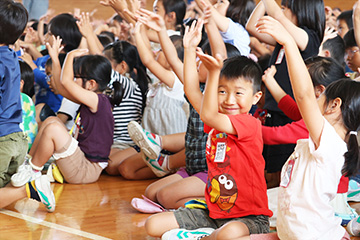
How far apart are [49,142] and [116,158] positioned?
1.54ft

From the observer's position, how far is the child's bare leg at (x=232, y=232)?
1.55 meters

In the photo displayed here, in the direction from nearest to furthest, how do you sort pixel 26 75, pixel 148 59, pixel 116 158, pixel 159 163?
pixel 148 59 < pixel 159 163 < pixel 116 158 < pixel 26 75

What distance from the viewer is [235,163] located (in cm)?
165

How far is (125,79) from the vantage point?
3098 mm

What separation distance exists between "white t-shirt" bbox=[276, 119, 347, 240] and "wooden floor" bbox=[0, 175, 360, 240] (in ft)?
1.68

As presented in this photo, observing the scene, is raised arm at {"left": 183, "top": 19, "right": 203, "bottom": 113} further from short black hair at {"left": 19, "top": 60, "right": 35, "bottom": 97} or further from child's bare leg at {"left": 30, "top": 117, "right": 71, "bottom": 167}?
short black hair at {"left": 19, "top": 60, "right": 35, "bottom": 97}

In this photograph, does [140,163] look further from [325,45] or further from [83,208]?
[325,45]

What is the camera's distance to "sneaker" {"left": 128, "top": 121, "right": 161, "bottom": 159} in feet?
8.45

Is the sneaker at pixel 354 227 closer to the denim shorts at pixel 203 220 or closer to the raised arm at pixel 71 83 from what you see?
the denim shorts at pixel 203 220

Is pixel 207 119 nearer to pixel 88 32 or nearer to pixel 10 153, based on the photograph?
pixel 10 153

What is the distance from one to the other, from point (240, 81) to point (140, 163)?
1.22 meters

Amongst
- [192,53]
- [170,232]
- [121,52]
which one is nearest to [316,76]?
[192,53]

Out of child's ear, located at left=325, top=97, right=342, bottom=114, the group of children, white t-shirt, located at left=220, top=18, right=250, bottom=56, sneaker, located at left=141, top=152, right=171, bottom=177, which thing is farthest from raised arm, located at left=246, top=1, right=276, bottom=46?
child's ear, located at left=325, top=97, right=342, bottom=114

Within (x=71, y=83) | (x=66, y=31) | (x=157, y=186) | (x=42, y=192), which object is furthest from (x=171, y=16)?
(x=42, y=192)
